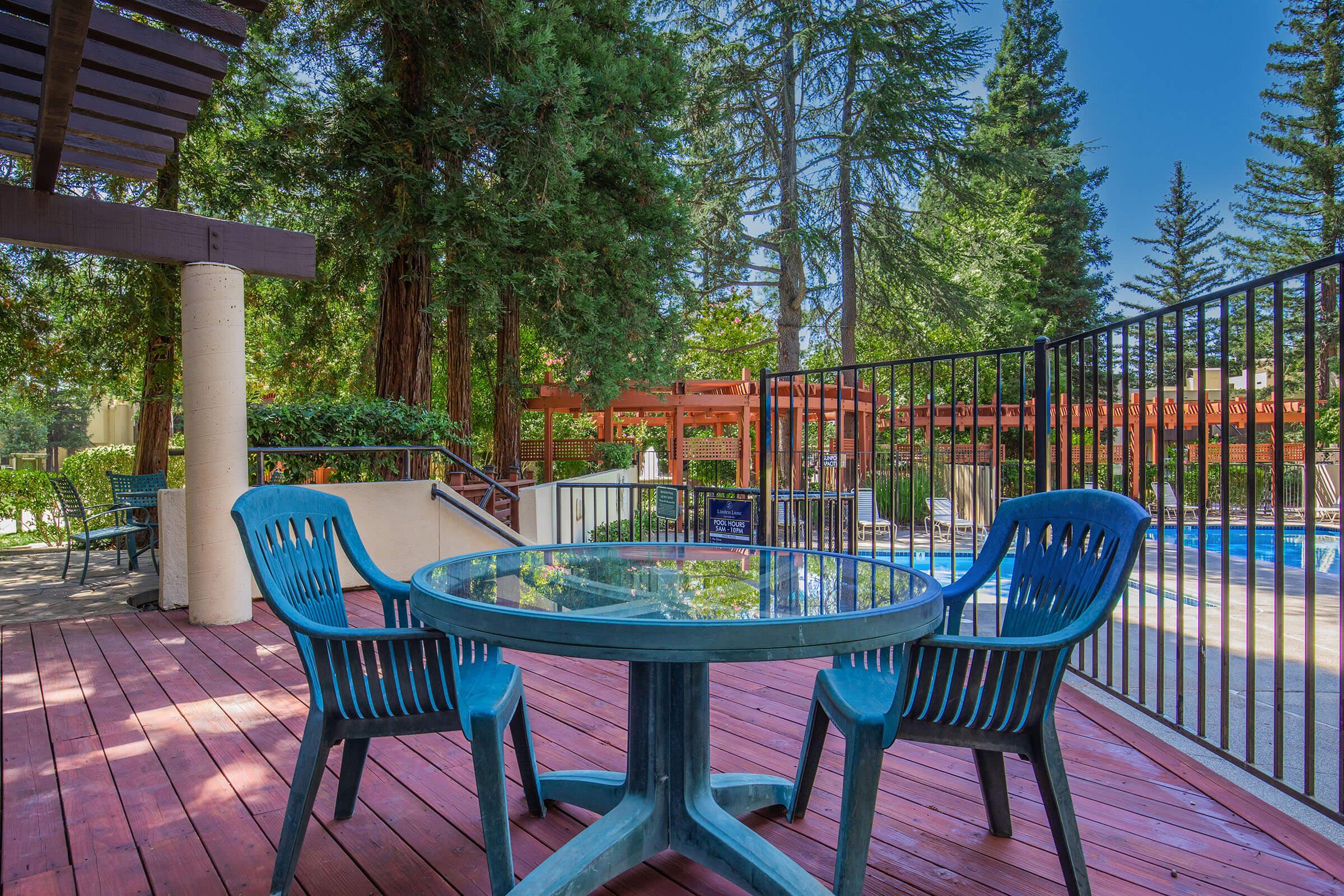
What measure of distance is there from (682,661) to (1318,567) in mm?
13576

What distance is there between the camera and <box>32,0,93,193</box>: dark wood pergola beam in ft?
8.14

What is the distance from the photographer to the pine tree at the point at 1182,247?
28406 millimetres

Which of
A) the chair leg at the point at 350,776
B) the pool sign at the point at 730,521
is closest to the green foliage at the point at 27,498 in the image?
the pool sign at the point at 730,521

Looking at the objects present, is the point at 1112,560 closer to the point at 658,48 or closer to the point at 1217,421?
the point at 658,48

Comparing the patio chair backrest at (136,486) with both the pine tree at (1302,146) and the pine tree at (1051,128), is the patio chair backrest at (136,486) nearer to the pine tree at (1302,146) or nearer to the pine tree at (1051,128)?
the pine tree at (1051,128)

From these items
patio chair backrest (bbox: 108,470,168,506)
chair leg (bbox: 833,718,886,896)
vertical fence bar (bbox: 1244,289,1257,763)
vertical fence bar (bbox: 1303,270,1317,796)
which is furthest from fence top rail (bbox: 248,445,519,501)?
vertical fence bar (bbox: 1303,270,1317,796)

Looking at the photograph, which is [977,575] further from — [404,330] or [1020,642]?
[404,330]

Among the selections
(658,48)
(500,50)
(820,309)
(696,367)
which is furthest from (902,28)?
(696,367)

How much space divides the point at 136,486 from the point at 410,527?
468 cm

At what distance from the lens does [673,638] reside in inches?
53.8

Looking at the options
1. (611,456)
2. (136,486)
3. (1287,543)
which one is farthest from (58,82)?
(1287,543)

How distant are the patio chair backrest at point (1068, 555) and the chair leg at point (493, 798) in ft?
4.11

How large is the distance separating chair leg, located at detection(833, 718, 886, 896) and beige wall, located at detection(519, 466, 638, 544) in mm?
4994

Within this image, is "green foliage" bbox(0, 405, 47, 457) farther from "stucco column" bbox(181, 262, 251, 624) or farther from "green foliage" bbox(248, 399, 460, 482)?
"stucco column" bbox(181, 262, 251, 624)
